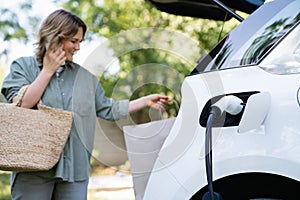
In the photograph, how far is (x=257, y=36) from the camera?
5.87 ft

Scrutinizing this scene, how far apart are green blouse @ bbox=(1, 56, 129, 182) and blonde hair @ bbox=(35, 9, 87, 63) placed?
8 centimetres

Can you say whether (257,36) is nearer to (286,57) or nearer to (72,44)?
(286,57)

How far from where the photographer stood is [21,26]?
8.69 meters

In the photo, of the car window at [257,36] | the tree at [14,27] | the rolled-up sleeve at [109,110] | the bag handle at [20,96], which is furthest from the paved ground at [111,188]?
the car window at [257,36]

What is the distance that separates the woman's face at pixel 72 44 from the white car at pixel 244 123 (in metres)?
0.92

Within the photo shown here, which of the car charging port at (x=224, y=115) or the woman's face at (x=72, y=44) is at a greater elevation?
the car charging port at (x=224, y=115)

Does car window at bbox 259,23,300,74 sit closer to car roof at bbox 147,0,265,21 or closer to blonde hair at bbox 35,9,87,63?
car roof at bbox 147,0,265,21

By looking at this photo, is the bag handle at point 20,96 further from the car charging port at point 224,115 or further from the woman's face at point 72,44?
the car charging port at point 224,115

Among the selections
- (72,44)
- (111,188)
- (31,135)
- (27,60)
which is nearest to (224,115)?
(31,135)

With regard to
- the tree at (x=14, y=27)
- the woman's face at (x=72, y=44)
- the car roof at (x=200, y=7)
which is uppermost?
the car roof at (x=200, y=7)

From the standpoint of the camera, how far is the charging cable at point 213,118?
5.26ft

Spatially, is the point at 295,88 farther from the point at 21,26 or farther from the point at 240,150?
the point at 21,26

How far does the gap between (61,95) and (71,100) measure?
5 centimetres

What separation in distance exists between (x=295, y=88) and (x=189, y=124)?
1.28 feet
